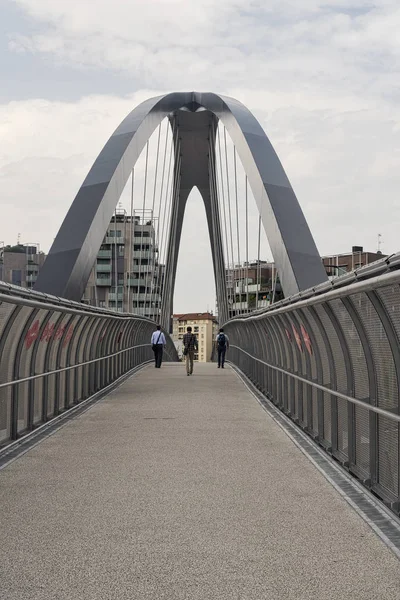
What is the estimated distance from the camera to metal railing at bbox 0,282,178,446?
30.2 ft

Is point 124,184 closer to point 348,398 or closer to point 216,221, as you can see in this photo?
point 348,398

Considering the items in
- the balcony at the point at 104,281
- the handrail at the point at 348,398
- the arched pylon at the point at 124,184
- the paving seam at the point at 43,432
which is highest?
the balcony at the point at 104,281

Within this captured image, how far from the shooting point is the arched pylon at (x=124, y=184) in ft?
68.7

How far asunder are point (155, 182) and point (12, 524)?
3673 cm

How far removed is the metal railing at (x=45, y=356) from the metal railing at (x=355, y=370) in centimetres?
268

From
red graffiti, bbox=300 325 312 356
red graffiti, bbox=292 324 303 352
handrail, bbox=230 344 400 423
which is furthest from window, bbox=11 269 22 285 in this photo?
red graffiti, bbox=300 325 312 356

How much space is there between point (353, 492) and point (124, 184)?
1973 centimetres

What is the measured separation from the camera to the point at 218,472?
7520mm

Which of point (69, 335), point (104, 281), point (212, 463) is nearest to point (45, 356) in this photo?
point (69, 335)

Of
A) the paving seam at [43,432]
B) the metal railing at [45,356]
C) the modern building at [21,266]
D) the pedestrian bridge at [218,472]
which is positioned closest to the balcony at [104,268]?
the modern building at [21,266]

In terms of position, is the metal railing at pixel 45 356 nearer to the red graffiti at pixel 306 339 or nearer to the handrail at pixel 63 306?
the handrail at pixel 63 306

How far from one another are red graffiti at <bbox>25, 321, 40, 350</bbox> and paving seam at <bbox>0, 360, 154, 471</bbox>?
930 millimetres

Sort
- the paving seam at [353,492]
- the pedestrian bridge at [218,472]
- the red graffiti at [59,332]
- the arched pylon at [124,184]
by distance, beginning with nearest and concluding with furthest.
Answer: the pedestrian bridge at [218,472] < the paving seam at [353,492] < the red graffiti at [59,332] < the arched pylon at [124,184]

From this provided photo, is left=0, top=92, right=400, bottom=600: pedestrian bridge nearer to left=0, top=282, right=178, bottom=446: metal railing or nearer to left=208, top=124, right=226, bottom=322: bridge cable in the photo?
left=0, top=282, right=178, bottom=446: metal railing
